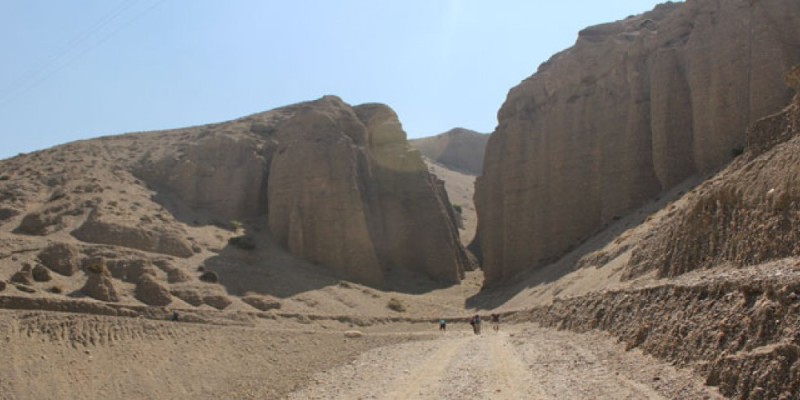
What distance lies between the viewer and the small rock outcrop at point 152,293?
3688cm

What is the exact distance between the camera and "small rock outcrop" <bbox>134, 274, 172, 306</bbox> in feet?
121

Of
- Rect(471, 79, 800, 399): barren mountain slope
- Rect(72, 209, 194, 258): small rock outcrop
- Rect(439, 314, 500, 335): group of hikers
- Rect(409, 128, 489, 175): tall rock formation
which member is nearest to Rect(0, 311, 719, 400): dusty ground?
Rect(439, 314, 500, 335): group of hikers

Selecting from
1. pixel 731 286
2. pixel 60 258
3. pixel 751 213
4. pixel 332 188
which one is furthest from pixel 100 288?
pixel 731 286

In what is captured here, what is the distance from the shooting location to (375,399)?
742 inches

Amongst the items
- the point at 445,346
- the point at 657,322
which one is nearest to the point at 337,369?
the point at 445,346

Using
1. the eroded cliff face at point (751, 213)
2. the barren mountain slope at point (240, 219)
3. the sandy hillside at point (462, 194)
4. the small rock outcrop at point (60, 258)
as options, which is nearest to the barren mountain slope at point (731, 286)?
the eroded cliff face at point (751, 213)

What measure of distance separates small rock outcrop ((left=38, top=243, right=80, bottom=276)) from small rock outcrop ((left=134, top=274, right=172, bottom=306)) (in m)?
3.46

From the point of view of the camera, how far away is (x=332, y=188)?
180 feet

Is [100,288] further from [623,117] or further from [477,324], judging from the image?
[623,117]

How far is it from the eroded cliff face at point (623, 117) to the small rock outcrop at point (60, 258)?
1056 inches

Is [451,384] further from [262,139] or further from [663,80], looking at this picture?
[262,139]

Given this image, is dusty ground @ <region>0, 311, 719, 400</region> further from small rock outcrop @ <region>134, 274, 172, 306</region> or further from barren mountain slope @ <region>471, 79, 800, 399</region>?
small rock outcrop @ <region>134, 274, 172, 306</region>

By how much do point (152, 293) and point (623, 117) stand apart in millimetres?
29192

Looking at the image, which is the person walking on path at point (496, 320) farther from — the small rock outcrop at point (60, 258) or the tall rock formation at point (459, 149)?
the tall rock formation at point (459, 149)
